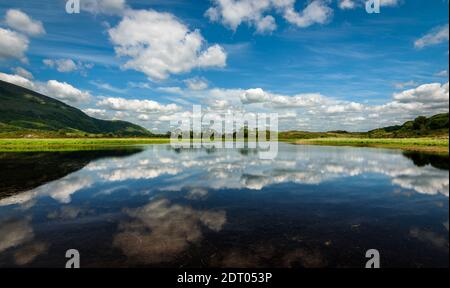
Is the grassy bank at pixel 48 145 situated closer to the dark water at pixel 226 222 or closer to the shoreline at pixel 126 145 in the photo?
the shoreline at pixel 126 145

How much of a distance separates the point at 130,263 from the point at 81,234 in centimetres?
534

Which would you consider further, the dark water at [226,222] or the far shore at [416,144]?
the far shore at [416,144]

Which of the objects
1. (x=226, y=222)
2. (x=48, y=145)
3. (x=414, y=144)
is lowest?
(x=226, y=222)

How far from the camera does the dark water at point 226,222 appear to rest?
11.6 meters

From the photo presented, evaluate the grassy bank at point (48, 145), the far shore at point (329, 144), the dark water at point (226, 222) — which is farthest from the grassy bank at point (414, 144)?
the grassy bank at point (48, 145)

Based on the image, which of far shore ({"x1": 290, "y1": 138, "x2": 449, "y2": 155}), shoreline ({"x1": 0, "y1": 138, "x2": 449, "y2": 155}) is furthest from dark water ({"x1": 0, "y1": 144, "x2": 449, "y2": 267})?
shoreline ({"x1": 0, "y1": 138, "x2": 449, "y2": 155})

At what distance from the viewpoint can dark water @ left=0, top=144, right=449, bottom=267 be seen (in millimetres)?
11617

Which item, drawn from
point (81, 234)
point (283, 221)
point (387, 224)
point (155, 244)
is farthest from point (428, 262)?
point (81, 234)

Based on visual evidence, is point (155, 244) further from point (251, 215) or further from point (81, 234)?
point (251, 215)

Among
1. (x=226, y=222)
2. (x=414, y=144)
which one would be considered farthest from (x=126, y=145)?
(x=414, y=144)

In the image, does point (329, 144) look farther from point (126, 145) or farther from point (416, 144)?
point (126, 145)

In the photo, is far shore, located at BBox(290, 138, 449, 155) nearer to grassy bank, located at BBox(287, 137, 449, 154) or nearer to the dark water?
grassy bank, located at BBox(287, 137, 449, 154)

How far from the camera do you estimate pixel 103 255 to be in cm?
1177

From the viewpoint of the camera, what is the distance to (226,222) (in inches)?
650
